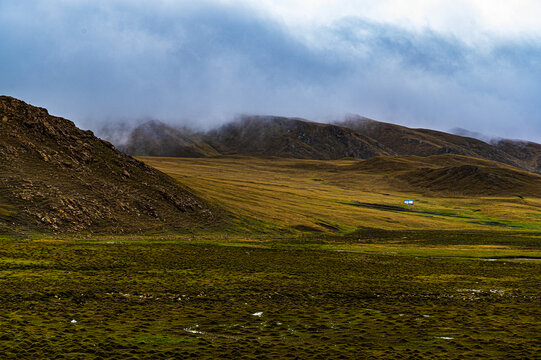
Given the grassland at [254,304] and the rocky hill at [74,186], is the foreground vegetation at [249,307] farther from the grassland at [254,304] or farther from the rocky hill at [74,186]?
the rocky hill at [74,186]

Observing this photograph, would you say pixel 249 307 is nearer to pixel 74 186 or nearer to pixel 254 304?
pixel 254 304

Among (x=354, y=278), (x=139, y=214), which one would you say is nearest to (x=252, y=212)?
(x=139, y=214)

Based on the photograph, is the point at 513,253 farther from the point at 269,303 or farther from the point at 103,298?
the point at 103,298

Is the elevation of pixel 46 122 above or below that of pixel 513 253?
→ above

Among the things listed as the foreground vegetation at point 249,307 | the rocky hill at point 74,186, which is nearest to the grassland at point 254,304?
the foreground vegetation at point 249,307

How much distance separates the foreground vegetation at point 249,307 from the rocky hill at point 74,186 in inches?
909

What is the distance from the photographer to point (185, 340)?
2405cm

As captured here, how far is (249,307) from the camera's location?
3281 centimetres

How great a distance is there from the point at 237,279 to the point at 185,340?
19.9 meters

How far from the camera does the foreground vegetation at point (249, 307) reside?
23.1 meters

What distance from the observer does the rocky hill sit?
79.9m

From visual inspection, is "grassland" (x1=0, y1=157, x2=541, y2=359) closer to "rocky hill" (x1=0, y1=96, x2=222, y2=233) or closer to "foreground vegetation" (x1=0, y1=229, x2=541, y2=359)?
"foreground vegetation" (x1=0, y1=229, x2=541, y2=359)

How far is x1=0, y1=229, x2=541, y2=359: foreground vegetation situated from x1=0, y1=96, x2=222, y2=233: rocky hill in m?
23.1

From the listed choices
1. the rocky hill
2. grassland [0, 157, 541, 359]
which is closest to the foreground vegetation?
grassland [0, 157, 541, 359]
